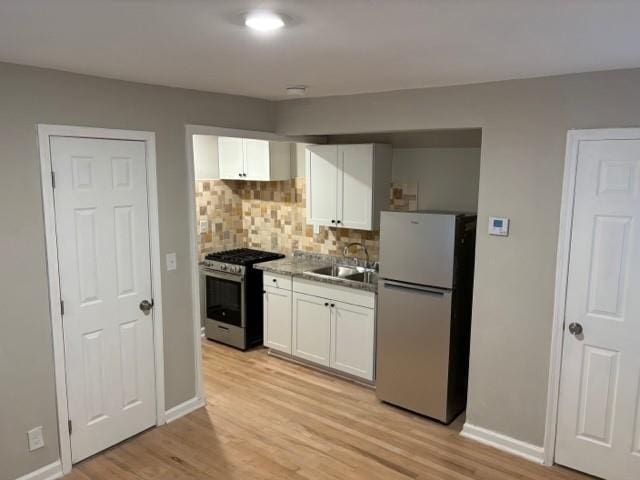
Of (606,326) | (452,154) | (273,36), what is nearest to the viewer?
(273,36)

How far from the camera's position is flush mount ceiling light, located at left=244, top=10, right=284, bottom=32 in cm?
169

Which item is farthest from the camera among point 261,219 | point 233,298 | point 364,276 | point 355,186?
point 261,219

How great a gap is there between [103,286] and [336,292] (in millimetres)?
1880

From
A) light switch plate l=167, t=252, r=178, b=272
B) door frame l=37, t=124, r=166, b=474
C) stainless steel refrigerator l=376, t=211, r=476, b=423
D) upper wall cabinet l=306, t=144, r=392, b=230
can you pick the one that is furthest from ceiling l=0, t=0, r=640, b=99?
upper wall cabinet l=306, t=144, r=392, b=230

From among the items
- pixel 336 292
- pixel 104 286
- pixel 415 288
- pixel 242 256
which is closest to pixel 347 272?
pixel 336 292

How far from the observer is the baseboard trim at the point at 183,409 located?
11.8 ft

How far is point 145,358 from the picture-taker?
3.41m

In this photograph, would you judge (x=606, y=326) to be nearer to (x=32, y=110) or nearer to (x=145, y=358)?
(x=145, y=358)

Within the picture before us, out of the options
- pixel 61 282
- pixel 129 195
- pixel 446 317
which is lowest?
pixel 446 317

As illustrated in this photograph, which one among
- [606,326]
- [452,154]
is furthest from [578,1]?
[452,154]

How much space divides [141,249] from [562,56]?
2724 mm

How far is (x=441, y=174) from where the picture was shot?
4180mm

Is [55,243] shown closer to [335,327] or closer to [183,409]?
[183,409]

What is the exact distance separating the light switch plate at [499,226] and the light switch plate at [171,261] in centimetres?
219
